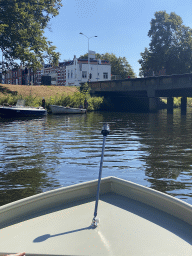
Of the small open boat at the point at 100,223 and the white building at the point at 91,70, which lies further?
the white building at the point at 91,70

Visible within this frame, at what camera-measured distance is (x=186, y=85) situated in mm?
43531

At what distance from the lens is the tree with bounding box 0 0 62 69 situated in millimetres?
35531

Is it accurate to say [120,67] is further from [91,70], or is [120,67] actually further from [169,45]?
[169,45]

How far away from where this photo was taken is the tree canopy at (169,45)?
65812 mm

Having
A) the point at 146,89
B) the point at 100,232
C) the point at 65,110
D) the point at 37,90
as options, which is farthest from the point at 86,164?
the point at 37,90

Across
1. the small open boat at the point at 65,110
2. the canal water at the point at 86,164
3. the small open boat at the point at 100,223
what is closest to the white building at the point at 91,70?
the small open boat at the point at 65,110

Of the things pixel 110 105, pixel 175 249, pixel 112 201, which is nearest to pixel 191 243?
pixel 175 249

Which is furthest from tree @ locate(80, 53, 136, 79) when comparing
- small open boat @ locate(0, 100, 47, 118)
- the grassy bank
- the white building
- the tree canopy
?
small open boat @ locate(0, 100, 47, 118)

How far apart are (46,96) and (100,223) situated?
155 feet

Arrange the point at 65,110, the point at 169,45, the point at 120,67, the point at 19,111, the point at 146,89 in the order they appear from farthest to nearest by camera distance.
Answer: the point at 120,67 < the point at 169,45 < the point at 146,89 < the point at 65,110 < the point at 19,111

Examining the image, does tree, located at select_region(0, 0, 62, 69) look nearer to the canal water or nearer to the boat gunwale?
the canal water

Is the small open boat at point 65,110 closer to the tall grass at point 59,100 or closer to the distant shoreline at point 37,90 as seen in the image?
the tall grass at point 59,100

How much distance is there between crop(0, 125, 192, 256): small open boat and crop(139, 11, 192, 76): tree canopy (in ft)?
211

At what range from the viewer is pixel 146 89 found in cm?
4878
